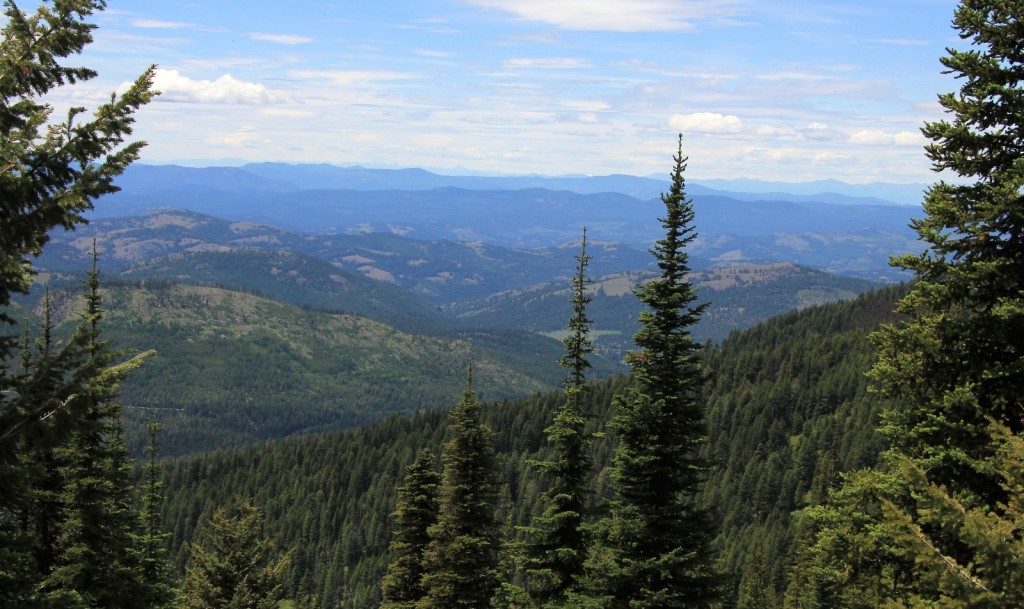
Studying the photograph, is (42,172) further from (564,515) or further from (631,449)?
(564,515)

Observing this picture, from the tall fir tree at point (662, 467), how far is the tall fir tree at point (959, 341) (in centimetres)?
540

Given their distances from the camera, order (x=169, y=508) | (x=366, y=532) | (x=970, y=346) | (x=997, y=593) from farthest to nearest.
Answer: (x=169, y=508) → (x=366, y=532) → (x=970, y=346) → (x=997, y=593)

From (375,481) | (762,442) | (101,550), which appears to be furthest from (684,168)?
(375,481)

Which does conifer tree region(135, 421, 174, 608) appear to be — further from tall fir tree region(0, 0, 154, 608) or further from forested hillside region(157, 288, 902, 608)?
forested hillside region(157, 288, 902, 608)

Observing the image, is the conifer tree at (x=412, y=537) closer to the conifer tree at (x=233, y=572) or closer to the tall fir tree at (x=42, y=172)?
the conifer tree at (x=233, y=572)

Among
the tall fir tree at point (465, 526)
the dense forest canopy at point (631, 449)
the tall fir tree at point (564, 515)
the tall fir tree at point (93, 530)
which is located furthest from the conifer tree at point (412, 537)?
the tall fir tree at point (93, 530)

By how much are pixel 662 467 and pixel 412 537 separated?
2092 cm

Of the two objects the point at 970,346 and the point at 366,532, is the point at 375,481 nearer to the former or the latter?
the point at 366,532

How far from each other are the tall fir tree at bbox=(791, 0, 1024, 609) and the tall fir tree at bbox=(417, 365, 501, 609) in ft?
64.5

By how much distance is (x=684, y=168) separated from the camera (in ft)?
73.2

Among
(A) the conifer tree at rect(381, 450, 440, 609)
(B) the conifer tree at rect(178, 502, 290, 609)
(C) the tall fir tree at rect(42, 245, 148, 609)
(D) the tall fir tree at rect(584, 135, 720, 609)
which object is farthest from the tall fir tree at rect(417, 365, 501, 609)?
(C) the tall fir tree at rect(42, 245, 148, 609)

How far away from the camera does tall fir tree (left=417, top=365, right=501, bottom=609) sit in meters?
32.5

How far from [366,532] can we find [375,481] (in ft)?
75.6

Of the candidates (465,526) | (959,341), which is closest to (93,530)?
(465,526)
